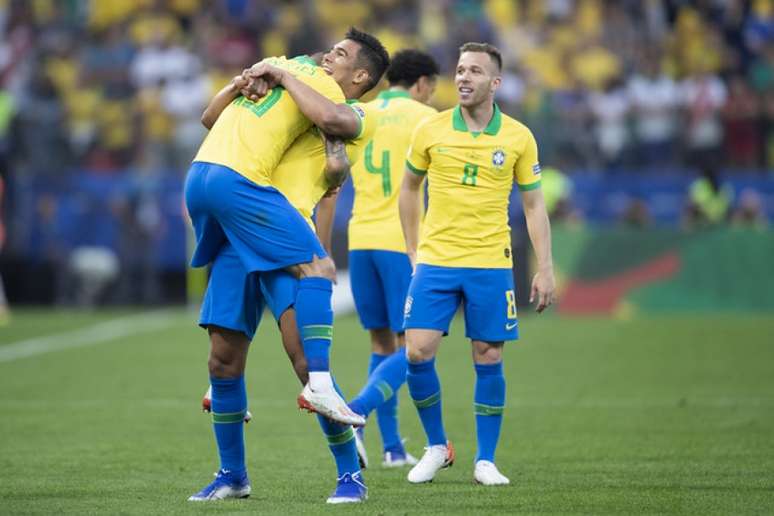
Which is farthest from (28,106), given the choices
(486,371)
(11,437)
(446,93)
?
(486,371)

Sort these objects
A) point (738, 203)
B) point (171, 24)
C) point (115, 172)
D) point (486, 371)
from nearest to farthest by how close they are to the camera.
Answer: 1. point (486, 371)
2. point (738, 203)
3. point (115, 172)
4. point (171, 24)

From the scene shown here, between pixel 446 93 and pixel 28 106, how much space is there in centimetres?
670

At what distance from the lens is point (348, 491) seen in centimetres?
739

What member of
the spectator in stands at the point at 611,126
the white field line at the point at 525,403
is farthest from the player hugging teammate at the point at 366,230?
the spectator in stands at the point at 611,126

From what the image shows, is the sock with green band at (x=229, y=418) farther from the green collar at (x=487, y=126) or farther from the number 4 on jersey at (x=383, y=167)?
the number 4 on jersey at (x=383, y=167)

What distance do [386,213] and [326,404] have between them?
9.86ft

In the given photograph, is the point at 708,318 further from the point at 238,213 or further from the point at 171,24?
the point at 238,213

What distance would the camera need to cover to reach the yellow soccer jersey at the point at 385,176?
32.3 feet

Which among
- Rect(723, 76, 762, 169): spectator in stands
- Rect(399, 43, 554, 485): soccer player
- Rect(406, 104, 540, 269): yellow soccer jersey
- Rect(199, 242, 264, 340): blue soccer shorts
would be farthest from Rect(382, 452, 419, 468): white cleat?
Rect(723, 76, 762, 169): spectator in stands

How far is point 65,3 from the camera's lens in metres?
27.7

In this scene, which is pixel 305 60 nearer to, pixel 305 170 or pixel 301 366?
pixel 305 170

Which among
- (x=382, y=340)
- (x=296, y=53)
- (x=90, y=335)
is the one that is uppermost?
(x=296, y=53)

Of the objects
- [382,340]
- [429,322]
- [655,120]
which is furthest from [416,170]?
[655,120]

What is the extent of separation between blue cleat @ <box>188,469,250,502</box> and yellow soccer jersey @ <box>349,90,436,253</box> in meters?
2.61
